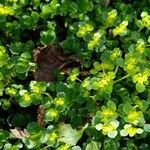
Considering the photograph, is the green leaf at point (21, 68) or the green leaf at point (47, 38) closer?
the green leaf at point (21, 68)

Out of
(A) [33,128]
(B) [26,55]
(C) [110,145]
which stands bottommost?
(C) [110,145]

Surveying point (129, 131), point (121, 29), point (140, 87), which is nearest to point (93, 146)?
point (129, 131)

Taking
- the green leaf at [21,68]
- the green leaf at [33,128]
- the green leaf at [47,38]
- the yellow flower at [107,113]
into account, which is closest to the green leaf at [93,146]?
the yellow flower at [107,113]

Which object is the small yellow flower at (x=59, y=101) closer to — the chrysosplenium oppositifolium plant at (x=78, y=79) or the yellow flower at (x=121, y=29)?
the chrysosplenium oppositifolium plant at (x=78, y=79)

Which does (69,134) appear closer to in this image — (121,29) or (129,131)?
(129,131)

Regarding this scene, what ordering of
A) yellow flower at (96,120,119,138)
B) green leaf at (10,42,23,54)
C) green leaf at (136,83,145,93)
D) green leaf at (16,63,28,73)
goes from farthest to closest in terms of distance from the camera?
green leaf at (10,42,23,54) < green leaf at (16,63,28,73) < green leaf at (136,83,145,93) < yellow flower at (96,120,119,138)

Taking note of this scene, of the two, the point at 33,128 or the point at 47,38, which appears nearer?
the point at 33,128

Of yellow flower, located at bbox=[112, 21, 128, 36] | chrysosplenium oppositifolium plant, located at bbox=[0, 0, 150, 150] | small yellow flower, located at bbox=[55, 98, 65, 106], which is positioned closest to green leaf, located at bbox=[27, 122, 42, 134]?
chrysosplenium oppositifolium plant, located at bbox=[0, 0, 150, 150]

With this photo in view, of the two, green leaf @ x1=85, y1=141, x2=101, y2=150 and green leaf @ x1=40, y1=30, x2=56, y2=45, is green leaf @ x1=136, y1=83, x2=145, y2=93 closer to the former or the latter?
green leaf @ x1=85, y1=141, x2=101, y2=150
